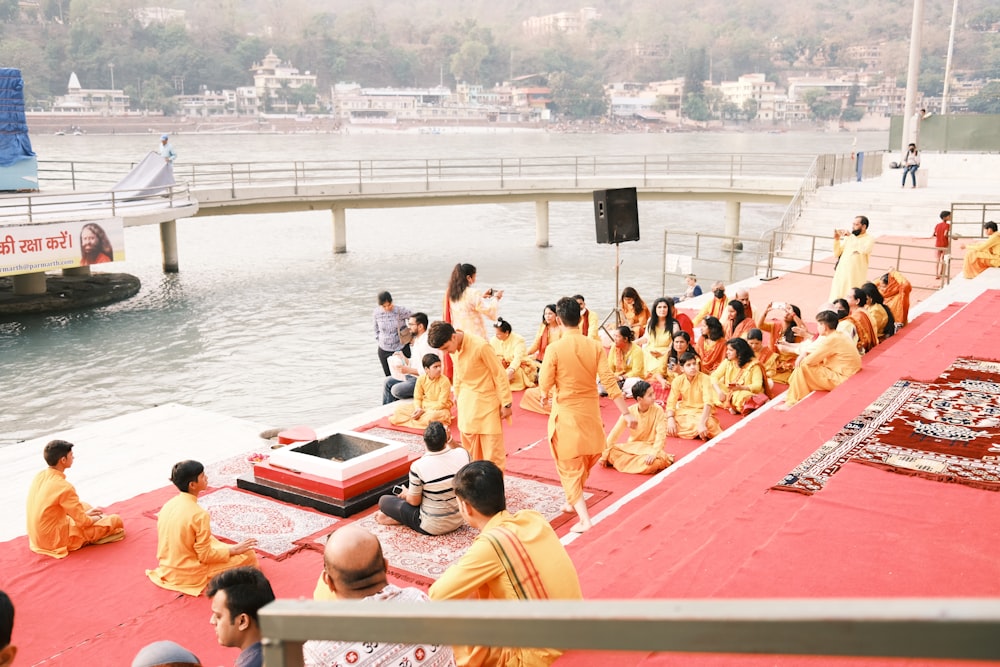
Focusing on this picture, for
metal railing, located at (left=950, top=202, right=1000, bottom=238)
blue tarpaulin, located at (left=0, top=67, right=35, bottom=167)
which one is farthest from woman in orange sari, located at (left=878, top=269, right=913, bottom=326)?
blue tarpaulin, located at (left=0, top=67, right=35, bottom=167)

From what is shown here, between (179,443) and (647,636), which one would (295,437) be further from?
(647,636)

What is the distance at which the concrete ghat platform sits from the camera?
18.4m

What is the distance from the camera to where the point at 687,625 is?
104 centimetres

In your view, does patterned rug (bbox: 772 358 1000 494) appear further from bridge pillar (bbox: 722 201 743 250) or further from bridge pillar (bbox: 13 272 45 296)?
bridge pillar (bbox: 722 201 743 250)

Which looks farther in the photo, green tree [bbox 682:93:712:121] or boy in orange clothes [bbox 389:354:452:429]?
green tree [bbox 682:93:712:121]

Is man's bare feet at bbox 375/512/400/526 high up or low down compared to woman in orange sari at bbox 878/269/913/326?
down

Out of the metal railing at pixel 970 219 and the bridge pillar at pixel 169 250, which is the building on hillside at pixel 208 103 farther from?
the metal railing at pixel 970 219

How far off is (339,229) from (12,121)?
392 inches

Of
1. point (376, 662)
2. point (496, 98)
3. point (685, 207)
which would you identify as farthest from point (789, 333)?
point (496, 98)

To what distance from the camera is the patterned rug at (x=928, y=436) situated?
200 inches

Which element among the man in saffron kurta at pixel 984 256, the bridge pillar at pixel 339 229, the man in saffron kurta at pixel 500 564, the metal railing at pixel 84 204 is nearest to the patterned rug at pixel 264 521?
the man in saffron kurta at pixel 500 564

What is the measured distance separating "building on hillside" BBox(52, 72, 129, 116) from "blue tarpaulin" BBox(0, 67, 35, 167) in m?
63.8

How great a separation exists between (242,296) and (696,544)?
63.4 ft

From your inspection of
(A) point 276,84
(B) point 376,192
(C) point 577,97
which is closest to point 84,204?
(B) point 376,192
